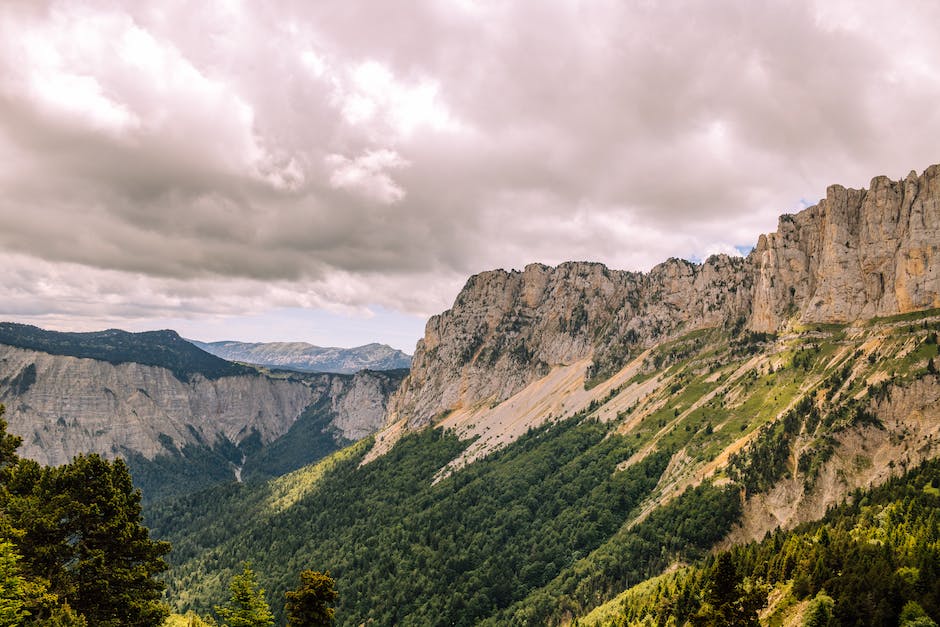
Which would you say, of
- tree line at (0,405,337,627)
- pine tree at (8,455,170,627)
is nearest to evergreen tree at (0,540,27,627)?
tree line at (0,405,337,627)

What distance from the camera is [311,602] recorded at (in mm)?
40156

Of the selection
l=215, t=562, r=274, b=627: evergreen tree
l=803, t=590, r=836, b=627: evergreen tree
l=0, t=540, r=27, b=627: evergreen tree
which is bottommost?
l=803, t=590, r=836, b=627: evergreen tree

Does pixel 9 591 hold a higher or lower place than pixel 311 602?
higher

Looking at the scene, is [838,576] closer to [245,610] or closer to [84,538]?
[245,610]

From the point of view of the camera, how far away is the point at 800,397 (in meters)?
184

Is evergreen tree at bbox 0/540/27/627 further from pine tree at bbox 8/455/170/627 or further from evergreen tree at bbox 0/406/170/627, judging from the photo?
pine tree at bbox 8/455/170/627

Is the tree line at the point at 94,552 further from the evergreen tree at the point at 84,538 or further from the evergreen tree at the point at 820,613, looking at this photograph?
the evergreen tree at the point at 820,613

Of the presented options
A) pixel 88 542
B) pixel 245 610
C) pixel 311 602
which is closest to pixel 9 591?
pixel 88 542

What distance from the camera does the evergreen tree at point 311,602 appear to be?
3962cm

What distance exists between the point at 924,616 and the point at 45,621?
7108cm

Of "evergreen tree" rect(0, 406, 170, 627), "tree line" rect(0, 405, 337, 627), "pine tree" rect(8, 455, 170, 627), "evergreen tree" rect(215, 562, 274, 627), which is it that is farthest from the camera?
"evergreen tree" rect(215, 562, 274, 627)

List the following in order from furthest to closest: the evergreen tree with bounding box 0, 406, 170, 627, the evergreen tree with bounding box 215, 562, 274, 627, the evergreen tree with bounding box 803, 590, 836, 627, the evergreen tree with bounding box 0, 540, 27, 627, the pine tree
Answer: the evergreen tree with bounding box 803, 590, 836, 627 < the evergreen tree with bounding box 215, 562, 274, 627 < the pine tree < the evergreen tree with bounding box 0, 406, 170, 627 < the evergreen tree with bounding box 0, 540, 27, 627

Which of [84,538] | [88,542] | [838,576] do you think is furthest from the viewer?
[838,576]

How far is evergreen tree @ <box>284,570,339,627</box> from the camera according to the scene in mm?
39625
